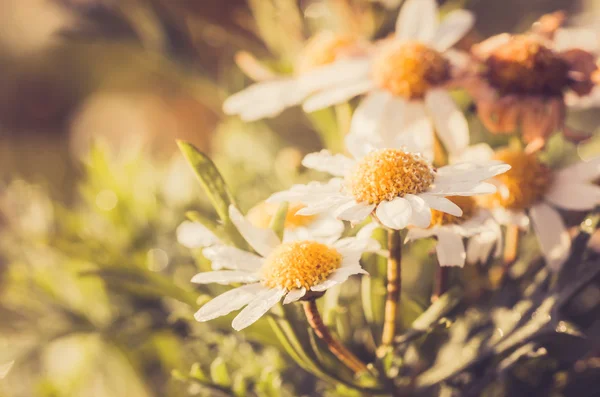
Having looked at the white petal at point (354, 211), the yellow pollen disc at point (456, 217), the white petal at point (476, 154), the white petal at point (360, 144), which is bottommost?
the yellow pollen disc at point (456, 217)

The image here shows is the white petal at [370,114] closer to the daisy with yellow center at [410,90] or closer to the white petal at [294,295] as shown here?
the daisy with yellow center at [410,90]

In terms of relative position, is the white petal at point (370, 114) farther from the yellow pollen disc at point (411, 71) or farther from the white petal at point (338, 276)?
the white petal at point (338, 276)

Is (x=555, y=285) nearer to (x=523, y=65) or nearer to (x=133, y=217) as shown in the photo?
(x=523, y=65)

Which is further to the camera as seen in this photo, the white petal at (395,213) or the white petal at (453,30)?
the white petal at (453,30)

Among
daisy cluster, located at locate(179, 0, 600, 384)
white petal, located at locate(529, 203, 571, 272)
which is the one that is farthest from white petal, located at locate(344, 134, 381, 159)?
white petal, located at locate(529, 203, 571, 272)

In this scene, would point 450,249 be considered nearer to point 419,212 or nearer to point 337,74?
point 419,212

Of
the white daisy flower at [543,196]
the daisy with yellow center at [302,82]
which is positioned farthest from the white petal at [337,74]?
the white daisy flower at [543,196]

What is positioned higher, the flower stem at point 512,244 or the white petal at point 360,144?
the white petal at point 360,144
